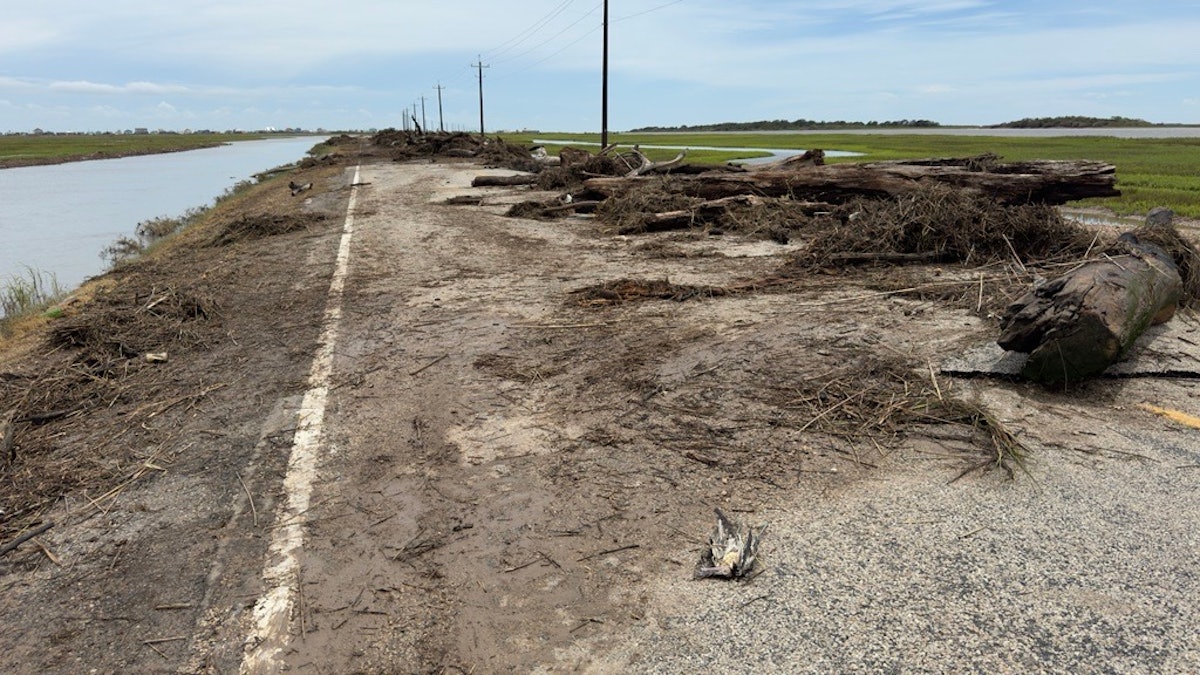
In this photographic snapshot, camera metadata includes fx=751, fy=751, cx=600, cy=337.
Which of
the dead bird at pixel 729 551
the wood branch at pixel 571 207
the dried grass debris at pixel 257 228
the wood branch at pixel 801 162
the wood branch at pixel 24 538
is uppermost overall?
the wood branch at pixel 801 162

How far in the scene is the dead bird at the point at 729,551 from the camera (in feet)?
10.5

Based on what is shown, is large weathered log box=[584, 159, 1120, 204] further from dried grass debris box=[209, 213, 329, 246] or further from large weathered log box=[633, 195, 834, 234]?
dried grass debris box=[209, 213, 329, 246]

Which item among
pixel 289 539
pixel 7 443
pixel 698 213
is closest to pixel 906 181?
pixel 698 213

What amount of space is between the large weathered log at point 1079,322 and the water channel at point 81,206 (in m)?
14.7

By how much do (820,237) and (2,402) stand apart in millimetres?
8706

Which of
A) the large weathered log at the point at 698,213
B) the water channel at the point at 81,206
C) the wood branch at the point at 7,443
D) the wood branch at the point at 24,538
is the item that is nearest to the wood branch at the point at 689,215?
the large weathered log at the point at 698,213

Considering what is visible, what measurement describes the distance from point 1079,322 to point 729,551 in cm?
321

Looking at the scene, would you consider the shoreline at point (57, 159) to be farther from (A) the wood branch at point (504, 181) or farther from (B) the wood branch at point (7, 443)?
(B) the wood branch at point (7, 443)

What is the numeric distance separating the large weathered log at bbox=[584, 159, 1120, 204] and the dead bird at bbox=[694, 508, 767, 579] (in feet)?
28.8

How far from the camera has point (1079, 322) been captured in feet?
16.1

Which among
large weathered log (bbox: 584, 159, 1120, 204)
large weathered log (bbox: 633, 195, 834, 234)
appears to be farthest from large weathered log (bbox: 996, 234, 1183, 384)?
large weathered log (bbox: 633, 195, 834, 234)

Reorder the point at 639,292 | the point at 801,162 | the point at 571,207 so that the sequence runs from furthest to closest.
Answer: the point at 571,207 < the point at 801,162 < the point at 639,292

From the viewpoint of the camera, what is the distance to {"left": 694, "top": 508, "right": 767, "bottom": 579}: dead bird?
10.5 feet

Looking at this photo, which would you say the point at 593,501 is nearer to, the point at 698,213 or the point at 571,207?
the point at 698,213
